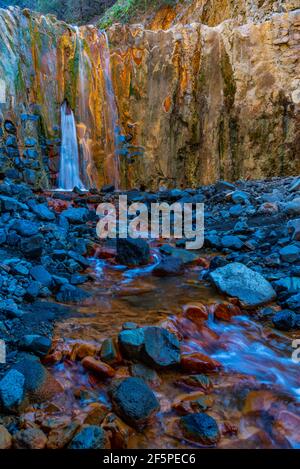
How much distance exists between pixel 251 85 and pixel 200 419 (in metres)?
9.85

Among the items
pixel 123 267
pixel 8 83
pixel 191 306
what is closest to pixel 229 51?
pixel 8 83

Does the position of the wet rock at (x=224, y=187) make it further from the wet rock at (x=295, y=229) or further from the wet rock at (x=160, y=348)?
the wet rock at (x=160, y=348)

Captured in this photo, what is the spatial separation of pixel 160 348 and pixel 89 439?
948 mm

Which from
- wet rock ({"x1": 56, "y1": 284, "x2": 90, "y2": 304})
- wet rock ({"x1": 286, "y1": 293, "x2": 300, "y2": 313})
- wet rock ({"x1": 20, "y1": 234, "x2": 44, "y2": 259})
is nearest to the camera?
wet rock ({"x1": 286, "y1": 293, "x2": 300, "y2": 313})

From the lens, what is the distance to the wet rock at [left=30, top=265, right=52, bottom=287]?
3941mm

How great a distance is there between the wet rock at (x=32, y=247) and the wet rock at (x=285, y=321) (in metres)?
2.69

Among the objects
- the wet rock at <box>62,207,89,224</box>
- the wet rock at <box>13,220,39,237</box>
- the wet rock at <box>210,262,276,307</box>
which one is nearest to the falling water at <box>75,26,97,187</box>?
the wet rock at <box>62,207,89,224</box>

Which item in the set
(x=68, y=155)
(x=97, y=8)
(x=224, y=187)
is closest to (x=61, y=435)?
(x=224, y=187)

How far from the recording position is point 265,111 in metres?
10.3

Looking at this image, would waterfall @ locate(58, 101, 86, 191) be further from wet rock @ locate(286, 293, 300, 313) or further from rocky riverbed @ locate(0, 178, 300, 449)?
wet rock @ locate(286, 293, 300, 313)

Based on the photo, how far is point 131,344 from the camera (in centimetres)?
286

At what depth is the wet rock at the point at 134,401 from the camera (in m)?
2.32

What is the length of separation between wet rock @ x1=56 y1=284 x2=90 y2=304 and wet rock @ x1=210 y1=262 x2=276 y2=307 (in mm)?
1428

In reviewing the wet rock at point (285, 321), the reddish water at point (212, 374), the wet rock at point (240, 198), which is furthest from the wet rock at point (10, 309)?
the wet rock at point (240, 198)
